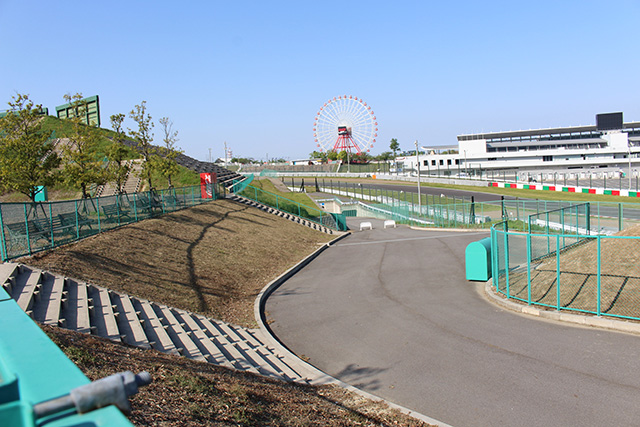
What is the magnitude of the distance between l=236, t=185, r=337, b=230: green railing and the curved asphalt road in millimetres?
20108

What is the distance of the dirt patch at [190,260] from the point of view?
557 inches

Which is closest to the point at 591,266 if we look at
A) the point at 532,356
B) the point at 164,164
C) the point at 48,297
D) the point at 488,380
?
the point at 532,356

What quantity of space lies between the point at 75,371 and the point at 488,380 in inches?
357

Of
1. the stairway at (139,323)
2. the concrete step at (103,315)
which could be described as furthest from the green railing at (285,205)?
the concrete step at (103,315)

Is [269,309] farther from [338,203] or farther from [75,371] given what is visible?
[338,203]

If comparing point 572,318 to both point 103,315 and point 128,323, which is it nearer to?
point 128,323

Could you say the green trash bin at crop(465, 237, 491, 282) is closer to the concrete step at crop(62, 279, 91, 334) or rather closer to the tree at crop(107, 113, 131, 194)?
the concrete step at crop(62, 279, 91, 334)

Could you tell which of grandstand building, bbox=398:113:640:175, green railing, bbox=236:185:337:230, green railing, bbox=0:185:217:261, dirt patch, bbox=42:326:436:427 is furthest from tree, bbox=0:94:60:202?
grandstand building, bbox=398:113:640:175

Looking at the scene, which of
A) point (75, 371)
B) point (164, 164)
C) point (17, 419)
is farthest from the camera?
point (164, 164)

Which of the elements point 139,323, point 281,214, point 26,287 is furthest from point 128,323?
point 281,214

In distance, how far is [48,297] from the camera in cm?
1116

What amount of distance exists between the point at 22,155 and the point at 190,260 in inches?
367

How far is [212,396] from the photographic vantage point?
6801 millimetres

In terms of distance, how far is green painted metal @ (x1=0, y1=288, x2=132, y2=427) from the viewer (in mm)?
1179
